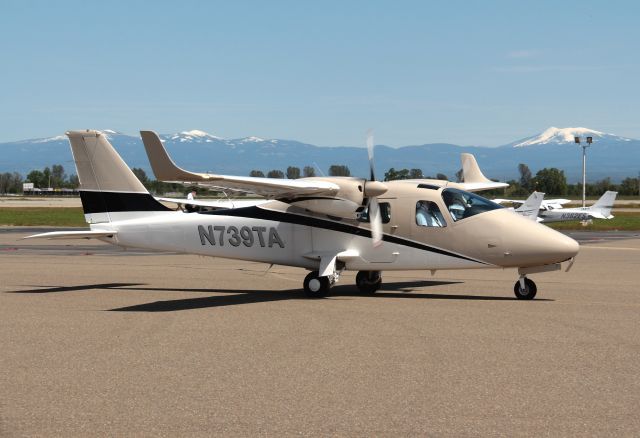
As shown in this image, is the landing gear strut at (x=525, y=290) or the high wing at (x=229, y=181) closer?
the high wing at (x=229, y=181)

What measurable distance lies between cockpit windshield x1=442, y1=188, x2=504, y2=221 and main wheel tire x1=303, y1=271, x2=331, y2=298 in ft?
10.5

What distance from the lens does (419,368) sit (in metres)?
10.9

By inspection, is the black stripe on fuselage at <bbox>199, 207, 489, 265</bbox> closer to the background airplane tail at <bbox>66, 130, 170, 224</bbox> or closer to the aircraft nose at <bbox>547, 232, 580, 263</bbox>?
the aircraft nose at <bbox>547, 232, 580, 263</bbox>

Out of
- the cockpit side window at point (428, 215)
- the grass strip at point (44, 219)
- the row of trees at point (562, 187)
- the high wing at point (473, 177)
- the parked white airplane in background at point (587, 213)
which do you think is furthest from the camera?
the row of trees at point (562, 187)

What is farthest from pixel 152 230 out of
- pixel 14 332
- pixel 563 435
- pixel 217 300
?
pixel 563 435

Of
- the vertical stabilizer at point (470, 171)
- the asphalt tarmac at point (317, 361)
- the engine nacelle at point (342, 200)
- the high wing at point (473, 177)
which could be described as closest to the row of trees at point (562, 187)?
the vertical stabilizer at point (470, 171)

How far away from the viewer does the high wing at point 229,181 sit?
1639cm

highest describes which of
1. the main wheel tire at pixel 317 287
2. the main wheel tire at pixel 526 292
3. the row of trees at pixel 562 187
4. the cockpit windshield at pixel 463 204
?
the cockpit windshield at pixel 463 204

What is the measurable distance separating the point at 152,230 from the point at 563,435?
14841 mm

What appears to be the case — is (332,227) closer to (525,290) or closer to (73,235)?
(525,290)

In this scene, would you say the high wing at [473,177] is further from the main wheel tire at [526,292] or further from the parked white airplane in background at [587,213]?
the parked white airplane in background at [587,213]

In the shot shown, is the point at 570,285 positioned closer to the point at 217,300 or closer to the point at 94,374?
the point at 217,300

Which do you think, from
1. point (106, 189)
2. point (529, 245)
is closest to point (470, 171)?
point (529, 245)

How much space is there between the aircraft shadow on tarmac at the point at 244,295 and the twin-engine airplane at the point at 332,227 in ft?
2.08
